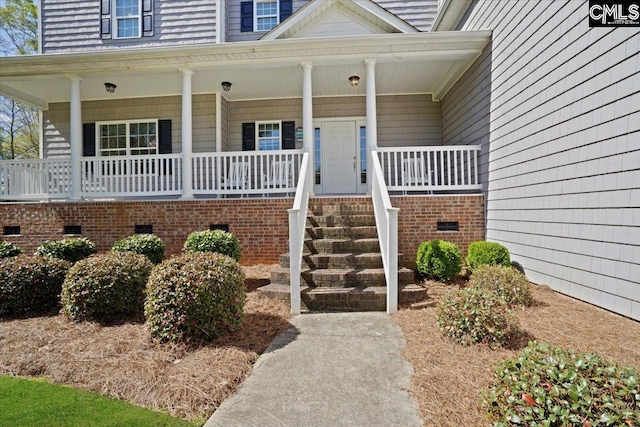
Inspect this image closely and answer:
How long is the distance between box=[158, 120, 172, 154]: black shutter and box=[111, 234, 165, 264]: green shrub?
4399 millimetres

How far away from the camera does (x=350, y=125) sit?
385 inches

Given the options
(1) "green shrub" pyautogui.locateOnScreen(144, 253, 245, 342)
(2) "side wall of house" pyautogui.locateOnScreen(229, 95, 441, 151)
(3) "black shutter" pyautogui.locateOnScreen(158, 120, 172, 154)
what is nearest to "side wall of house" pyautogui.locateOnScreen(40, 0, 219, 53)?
(3) "black shutter" pyautogui.locateOnScreen(158, 120, 172, 154)

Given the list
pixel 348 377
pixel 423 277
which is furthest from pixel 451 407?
pixel 423 277

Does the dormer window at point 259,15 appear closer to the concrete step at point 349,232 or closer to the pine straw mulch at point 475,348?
the concrete step at point 349,232

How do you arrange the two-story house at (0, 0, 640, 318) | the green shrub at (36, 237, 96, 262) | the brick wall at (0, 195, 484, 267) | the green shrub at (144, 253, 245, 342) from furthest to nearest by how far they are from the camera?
the brick wall at (0, 195, 484, 267)
the green shrub at (36, 237, 96, 262)
the two-story house at (0, 0, 640, 318)
the green shrub at (144, 253, 245, 342)

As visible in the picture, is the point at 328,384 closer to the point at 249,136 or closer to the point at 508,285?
the point at 508,285

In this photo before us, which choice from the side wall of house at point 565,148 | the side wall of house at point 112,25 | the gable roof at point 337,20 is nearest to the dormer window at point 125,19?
the side wall of house at point 112,25

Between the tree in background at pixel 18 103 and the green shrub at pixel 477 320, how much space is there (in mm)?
21828

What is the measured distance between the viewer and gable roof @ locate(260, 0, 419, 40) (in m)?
8.57

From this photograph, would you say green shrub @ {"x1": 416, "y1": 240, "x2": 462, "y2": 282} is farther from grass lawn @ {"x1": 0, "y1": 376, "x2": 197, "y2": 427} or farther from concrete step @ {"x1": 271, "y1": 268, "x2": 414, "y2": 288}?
grass lawn @ {"x1": 0, "y1": 376, "x2": 197, "y2": 427}

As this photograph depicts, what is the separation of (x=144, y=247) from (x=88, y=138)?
6.04 meters

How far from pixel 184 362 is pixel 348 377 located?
4.67 ft

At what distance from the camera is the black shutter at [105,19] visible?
35.0 feet

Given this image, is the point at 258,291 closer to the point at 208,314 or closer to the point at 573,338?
the point at 208,314
